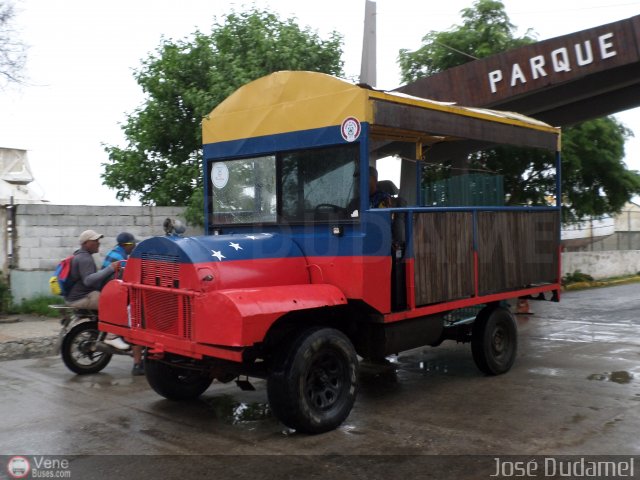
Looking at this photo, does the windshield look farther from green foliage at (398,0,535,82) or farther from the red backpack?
green foliage at (398,0,535,82)

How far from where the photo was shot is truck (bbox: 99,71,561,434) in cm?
523

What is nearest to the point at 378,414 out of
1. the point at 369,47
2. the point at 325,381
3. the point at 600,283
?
the point at 325,381

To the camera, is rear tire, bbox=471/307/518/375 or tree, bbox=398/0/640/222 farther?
tree, bbox=398/0/640/222

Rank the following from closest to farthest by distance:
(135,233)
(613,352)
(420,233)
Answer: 1. (420,233)
2. (613,352)
3. (135,233)

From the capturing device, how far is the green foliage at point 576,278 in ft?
60.8

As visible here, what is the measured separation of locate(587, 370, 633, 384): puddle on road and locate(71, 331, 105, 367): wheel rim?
224 inches

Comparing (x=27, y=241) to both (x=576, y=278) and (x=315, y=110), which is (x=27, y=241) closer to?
(x=315, y=110)

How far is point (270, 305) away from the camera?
16.6 feet

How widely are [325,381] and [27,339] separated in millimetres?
5431

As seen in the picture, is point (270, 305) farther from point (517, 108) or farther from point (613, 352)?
point (517, 108)

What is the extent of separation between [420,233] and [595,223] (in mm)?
24103

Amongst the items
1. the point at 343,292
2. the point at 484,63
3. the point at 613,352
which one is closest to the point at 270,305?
the point at 343,292

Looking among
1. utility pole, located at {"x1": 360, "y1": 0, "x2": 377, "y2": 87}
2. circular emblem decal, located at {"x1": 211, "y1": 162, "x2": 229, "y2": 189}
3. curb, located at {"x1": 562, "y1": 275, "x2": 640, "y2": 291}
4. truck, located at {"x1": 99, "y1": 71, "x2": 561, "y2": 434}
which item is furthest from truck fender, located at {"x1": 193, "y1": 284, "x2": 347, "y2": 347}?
curb, located at {"x1": 562, "y1": 275, "x2": 640, "y2": 291}

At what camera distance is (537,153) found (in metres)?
14.7
